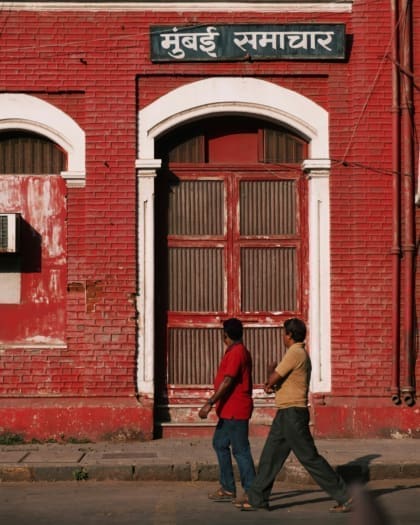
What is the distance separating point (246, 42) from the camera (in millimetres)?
12680

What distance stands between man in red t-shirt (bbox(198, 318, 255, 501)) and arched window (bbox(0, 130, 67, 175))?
4950 millimetres

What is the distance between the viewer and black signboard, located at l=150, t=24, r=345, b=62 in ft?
41.4

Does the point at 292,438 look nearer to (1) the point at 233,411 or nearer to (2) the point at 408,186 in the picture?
(1) the point at 233,411

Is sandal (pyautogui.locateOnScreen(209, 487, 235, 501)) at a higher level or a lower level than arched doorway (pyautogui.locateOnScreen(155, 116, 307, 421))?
lower

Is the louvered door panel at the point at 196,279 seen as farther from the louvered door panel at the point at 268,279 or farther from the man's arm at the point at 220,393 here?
the man's arm at the point at 220,393

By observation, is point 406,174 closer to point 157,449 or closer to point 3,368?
point 157,449

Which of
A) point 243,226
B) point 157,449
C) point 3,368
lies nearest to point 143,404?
point 157,449

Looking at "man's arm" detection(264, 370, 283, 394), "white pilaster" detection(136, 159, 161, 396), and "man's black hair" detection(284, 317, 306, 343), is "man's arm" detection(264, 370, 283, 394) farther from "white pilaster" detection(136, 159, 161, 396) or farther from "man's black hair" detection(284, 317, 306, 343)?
"white pilaster" detection(136, 159, 161, 396)

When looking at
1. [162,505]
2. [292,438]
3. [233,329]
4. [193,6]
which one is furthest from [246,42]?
[162,505]

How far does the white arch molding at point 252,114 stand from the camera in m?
12.6

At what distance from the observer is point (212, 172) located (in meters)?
13.0

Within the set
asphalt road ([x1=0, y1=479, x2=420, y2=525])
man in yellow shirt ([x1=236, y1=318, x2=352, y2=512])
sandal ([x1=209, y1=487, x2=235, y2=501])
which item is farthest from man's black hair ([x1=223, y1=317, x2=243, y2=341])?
asphalt road ([x1=0, y1=479, x2=420, y2=525])

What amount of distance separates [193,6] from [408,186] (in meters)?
3.58

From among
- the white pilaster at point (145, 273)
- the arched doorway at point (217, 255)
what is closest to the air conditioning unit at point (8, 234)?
the white pilaster at point (145, 273)
